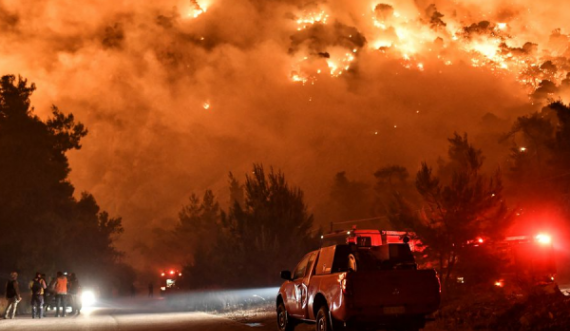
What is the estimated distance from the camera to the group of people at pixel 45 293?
2289 cm

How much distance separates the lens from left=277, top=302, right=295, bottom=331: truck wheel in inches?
560

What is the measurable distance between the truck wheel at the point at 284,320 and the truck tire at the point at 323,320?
2.43m

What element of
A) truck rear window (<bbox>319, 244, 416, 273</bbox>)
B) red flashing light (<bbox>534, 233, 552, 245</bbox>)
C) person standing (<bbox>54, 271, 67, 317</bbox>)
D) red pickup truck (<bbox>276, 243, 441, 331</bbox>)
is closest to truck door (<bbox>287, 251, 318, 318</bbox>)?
red pickup truck (<bbox>276, 243, 441, 331</bbox>)

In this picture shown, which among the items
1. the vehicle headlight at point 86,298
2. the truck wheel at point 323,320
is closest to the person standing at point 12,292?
the truck wheel at point 323,320

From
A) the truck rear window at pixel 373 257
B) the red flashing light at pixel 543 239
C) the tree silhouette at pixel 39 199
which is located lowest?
the truck rear window at pixel 373 257

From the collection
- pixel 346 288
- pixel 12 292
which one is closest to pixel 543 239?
pixel 346 288

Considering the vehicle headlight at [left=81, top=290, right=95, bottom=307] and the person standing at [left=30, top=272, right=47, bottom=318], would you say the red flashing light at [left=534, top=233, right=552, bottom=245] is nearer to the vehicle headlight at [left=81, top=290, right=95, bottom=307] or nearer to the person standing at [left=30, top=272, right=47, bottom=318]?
the person standing at [left=30, top=272, right=47, bottom=318]

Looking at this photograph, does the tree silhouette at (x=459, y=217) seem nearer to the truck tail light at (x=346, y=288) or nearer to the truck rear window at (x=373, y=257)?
the truck rear window at (x=373, y=257)

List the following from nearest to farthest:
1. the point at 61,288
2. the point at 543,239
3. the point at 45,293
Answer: the point at 543,239
the point at 61,288
the point at 45,293

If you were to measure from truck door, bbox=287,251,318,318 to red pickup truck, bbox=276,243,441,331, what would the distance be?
0.59ft

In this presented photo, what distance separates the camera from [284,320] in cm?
1447

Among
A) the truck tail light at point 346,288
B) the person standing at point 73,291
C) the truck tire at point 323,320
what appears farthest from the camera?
the person standing at point 73,291

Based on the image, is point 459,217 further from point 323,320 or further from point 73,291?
point 73,291

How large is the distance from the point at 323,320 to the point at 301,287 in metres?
1.68
